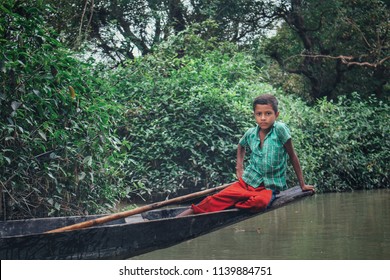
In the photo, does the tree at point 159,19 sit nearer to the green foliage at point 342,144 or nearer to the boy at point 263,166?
the green foliage at point 342,144

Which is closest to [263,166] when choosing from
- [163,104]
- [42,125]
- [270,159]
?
[270,159]

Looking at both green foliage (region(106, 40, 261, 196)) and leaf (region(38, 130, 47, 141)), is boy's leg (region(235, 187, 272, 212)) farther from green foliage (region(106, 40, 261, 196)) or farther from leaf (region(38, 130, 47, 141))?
green foliage (region(106, 40, 261, 196))

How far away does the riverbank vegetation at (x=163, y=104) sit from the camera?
21.5ft

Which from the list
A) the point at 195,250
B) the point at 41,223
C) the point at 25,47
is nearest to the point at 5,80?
the point at 25,47

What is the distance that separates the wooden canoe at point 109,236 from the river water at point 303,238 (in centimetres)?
79

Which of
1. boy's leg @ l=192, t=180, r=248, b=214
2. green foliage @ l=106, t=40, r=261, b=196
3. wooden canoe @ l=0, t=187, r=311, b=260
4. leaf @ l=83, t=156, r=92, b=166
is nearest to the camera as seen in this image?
wooden canoe @ l=0, t=187, r=311, b=260

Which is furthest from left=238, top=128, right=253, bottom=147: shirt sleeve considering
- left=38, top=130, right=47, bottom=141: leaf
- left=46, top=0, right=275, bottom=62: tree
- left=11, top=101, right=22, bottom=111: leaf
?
left=46, top=0, right=275, bottom=62: tree

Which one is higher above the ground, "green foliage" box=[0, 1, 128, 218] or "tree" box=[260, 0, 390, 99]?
"tree" box=[260, 0, 390, 99]

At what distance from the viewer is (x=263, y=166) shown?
5617 millimetres

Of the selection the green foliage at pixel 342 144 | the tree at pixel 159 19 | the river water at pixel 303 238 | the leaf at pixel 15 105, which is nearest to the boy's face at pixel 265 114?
the river water at pixel 303 238

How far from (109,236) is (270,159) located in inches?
57.0

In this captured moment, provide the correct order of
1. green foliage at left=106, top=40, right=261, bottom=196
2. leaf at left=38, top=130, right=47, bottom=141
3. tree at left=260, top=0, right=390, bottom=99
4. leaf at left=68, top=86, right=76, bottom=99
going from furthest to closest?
tree at left=260, top=0, right=390, bottom=99
green foliage at left=106, top=40, right=261, bottom=196
leaf at left=68, top=86, right=76, bottom=99
leaf at left=38, top=130, right=47, bottom=141

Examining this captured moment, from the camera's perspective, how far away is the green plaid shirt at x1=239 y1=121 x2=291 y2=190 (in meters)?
5.57

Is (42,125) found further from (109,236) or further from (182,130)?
(182,130)
